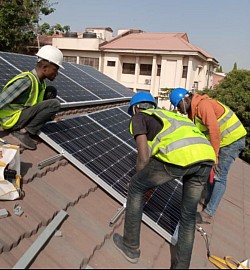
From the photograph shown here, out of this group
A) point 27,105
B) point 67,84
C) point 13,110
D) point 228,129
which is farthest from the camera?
point 67,84

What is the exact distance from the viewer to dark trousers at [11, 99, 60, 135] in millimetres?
3754

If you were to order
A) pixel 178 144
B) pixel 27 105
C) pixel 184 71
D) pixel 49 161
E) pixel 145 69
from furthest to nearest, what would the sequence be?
pixel 145 69, pixel 184 71, pixel 27 105, pixel 49 161, pixel 178 144

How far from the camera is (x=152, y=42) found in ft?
110

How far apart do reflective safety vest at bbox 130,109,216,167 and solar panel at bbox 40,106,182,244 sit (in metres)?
0.93

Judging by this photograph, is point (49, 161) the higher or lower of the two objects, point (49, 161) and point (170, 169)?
the lower

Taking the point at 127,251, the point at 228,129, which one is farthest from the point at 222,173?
the point at 127,251

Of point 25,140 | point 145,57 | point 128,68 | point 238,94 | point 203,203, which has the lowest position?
point 128,68

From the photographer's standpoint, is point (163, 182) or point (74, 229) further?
point (74, 229)

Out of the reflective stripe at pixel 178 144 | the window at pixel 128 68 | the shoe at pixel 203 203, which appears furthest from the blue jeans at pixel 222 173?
the window at pixel 128 68

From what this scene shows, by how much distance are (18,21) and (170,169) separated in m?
28.1

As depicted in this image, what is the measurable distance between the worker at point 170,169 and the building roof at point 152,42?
96.8ft

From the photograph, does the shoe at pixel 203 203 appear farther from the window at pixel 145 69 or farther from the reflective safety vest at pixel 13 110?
the window at pixel 145 69

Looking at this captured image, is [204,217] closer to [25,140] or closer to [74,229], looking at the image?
[74,229]

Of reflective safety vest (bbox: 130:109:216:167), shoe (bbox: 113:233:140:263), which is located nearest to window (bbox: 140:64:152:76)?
reflective safety vest (bbox: 130:109:216:167)
